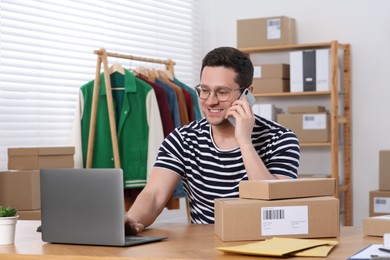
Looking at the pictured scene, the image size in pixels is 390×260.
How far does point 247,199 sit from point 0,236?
0.70 metres

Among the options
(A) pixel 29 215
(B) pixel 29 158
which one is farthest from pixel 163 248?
(B) pixel 29 158

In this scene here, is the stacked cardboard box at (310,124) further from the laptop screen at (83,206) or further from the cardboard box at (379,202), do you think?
the laptop screen at (83,206)

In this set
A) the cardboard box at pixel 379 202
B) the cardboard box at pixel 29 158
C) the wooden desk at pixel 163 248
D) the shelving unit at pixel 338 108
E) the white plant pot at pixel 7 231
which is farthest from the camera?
the shelving unit at pixel 338 108

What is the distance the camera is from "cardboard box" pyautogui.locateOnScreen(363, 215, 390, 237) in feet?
6.72

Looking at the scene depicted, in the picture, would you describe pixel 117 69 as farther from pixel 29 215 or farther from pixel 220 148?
pixel 220 148

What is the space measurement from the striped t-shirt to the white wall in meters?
2.76

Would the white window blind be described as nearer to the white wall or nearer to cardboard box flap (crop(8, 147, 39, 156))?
cardboard box flap (crop(8, 147, 39, 156))

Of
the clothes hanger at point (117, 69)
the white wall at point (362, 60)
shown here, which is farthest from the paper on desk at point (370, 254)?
the white wall at point (362, 60)

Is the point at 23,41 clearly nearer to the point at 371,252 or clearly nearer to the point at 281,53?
the point at 281,53

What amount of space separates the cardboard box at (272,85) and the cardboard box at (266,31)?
28cm

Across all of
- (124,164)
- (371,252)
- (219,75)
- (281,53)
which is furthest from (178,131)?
(281,53)

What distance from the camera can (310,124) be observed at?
5.17 metres

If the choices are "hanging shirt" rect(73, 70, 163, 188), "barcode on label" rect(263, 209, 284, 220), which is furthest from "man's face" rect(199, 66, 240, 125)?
"hanging shirt" rect(73, 70, 163, 188)

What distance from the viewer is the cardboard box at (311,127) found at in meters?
5.14
